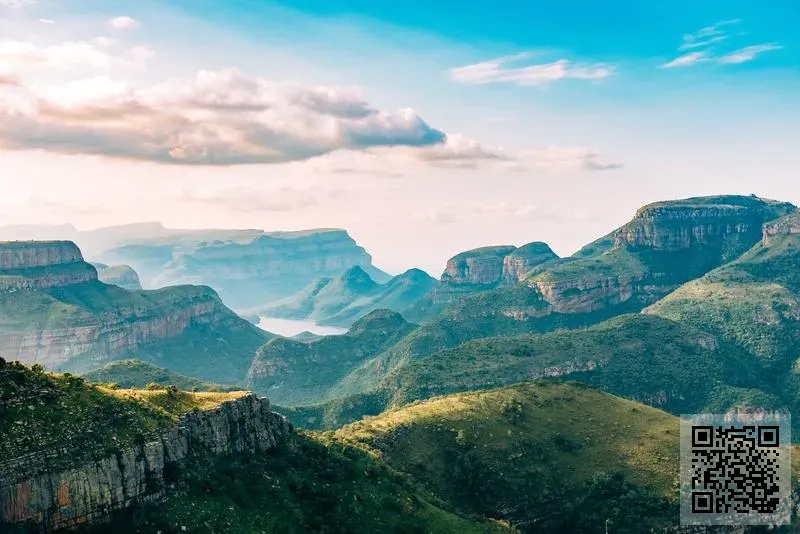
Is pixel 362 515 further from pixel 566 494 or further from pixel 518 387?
pixel 518 387

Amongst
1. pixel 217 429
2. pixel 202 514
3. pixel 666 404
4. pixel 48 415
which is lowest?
pixel 666 404

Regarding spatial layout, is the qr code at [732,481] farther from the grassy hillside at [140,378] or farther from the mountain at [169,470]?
the grassy hillside at [140,378]

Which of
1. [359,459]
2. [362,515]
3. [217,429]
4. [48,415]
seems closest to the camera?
[48,415]

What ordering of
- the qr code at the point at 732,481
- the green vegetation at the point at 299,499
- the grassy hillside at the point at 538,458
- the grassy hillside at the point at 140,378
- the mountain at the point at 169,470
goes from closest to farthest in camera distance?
the mountain at the point at 169,470, the green vegetation at the point at 299,499, the grassy hillside at the point at 538,458, the qr code at the point at 732,481, the grassy hillside at the point at 140,378

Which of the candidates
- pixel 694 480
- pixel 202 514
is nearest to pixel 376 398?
pixel 694 480

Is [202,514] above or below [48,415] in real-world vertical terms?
below

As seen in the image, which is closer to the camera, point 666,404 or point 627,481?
point 627,481

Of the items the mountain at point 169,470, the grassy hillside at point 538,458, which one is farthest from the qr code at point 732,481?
the mountain at point 169,470
